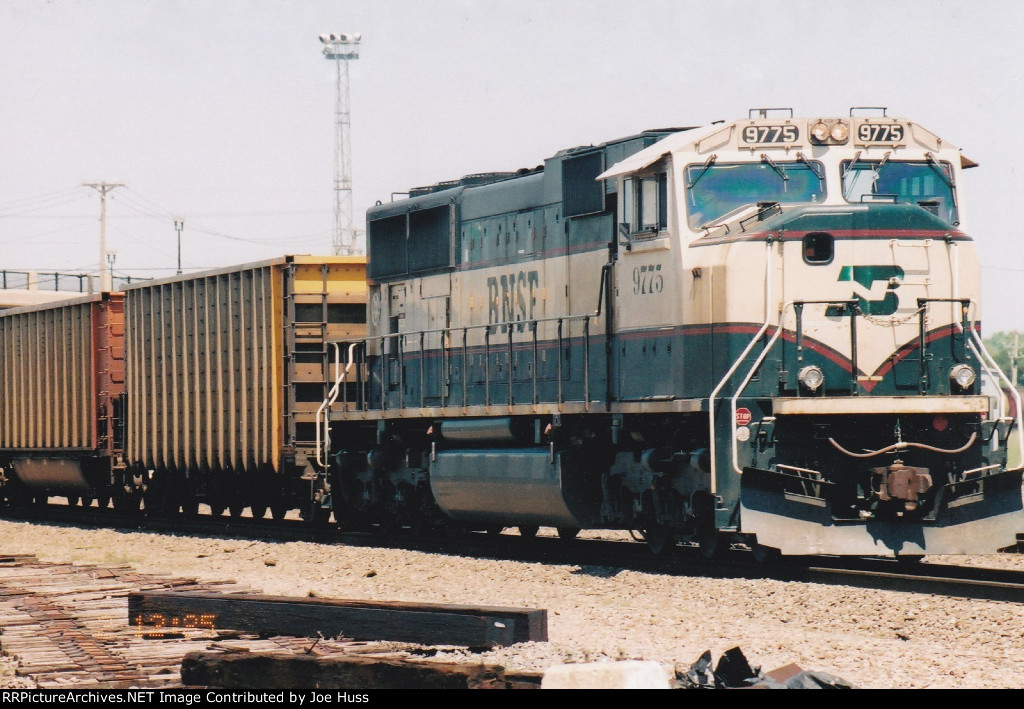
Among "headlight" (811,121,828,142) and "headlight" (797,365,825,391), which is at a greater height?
"headlight" (811,121,828,142)

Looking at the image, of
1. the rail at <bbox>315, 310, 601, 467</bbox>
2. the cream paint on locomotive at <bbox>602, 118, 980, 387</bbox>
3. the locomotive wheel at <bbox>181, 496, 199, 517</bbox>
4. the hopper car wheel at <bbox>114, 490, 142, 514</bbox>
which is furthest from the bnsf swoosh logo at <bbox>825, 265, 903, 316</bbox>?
the hopper car wheel at <bbox>114, 490, 142, 514</bbox>

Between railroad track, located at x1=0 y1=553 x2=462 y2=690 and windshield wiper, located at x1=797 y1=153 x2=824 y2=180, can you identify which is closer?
railroad track, located at x1=0 y1=553 x2=462 y2=690

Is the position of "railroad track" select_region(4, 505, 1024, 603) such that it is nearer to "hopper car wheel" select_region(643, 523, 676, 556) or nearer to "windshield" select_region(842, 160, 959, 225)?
"hopper car wheel" select_region(643, 523, 676, 556)

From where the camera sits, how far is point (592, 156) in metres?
15.8

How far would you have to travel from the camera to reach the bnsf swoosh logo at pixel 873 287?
1358 cm

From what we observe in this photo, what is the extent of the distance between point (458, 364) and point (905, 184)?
623cm

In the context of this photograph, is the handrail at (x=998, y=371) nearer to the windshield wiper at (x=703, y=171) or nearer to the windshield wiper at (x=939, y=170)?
the windshield wiper at (x=939, y=170)

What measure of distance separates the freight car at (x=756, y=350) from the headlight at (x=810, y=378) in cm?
2

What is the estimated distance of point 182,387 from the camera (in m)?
23.8

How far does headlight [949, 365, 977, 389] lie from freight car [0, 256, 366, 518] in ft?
33.1

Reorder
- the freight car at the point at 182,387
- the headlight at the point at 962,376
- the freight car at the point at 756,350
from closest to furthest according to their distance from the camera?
1. the freight car at the point at 756,350
2. the headlight at the point at 962,376
3. the freight car at the point at 182,387

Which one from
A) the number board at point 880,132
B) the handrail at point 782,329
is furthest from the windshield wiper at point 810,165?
the handrail at point 782,329

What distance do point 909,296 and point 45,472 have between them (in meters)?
19.1

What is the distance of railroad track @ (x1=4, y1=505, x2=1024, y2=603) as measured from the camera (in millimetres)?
12500
